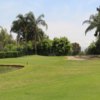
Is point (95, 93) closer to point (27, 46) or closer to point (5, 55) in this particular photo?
point (5, 55)

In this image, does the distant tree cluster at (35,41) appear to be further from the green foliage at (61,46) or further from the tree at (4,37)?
the tree at (4,37)

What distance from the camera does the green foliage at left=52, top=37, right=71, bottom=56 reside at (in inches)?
2525

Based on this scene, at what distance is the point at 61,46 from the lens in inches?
2534

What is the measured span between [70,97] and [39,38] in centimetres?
5720

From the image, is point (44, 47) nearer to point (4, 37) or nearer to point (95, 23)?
point (95, 23)

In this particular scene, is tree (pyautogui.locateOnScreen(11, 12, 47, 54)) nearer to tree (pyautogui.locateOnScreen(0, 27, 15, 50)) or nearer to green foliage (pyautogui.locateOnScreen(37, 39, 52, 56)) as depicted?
green foliage (pyautogui.locateOnScreen(37, 39, 52, 56))

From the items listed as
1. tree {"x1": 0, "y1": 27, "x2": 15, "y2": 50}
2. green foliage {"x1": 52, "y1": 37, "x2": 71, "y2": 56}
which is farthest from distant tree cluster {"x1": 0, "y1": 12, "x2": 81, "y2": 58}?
tree {"x1": 0, "y1": 27, "x2": 15, "y2": 50}

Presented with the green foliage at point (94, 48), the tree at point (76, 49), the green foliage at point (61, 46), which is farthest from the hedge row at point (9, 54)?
the green foliage at point (94, 48)

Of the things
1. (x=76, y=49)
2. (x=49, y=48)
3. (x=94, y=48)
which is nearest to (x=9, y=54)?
(x=49, y=48)

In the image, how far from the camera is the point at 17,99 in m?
11.7

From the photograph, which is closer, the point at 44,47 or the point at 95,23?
the point at 95,23

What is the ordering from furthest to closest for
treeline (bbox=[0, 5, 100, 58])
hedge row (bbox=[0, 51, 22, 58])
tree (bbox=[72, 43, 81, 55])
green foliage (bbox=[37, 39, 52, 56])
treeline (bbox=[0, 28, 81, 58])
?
tree (bbox=[72, 43, 81, 55])
green foliage (bbox=[37, 39, 52, 56])
treeline (bbox=[0, 28, 81, 58])
treeline (bbox=[0, 5, 100, 58])
hedge row (bbox=[0, 51, 22, 58])

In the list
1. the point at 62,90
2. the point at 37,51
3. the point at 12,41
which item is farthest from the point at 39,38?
the point at 62,90

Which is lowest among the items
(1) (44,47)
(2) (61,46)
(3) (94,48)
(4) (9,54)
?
(4) (9,54)
